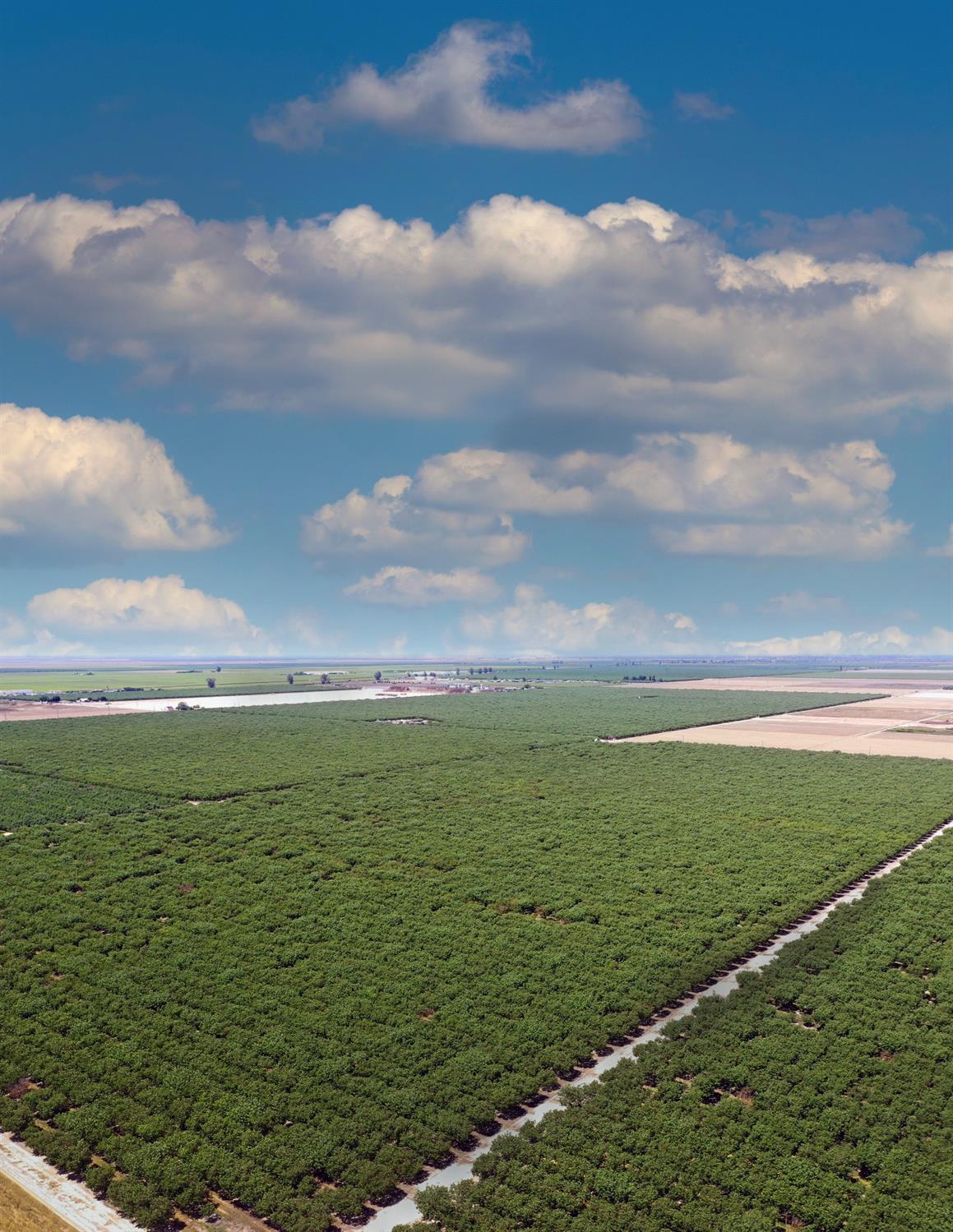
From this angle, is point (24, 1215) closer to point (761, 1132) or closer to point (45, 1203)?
point (45, 1203)

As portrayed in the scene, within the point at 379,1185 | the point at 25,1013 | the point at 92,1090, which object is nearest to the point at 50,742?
the point at 25,1013

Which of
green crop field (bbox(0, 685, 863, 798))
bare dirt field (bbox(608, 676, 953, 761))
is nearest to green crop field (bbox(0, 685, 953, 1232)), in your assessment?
green crop field (bbox(0, 685, 863, 798))

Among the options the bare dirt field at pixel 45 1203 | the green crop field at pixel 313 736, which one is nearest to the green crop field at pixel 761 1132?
the bare dirt field at pixel 45 1203

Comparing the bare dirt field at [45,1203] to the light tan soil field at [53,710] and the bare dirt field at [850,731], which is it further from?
the light tan soil field at [53,710]

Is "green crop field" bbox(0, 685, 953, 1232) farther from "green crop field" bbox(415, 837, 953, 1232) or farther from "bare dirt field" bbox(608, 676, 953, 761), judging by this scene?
"bare dirt field" bbox(608, 676, 953, 761)

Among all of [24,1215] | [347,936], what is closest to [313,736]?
[347,936]

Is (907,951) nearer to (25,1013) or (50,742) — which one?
(25,1013)
